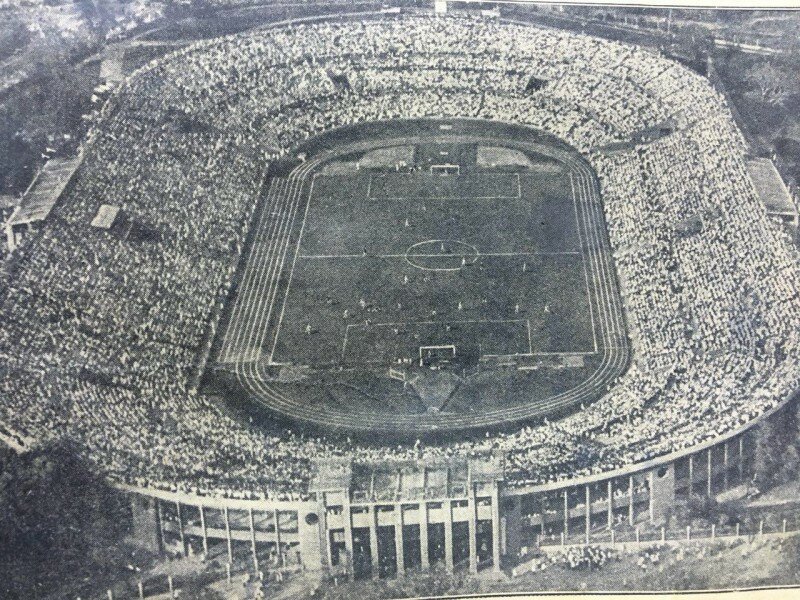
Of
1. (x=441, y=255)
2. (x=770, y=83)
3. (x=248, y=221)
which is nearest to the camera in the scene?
(x=441, y=255)

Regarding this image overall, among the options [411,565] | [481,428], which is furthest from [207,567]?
[481,428]

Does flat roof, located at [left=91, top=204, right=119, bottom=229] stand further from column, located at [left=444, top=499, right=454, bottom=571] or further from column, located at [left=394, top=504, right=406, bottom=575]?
column, located at [left=444, top=499, right=454, bottom=571]

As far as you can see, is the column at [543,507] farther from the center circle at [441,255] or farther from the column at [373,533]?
the center circle at [441,255]

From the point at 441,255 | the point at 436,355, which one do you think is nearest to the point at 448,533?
the point at 436,355

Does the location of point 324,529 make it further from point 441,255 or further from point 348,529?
point 441,255

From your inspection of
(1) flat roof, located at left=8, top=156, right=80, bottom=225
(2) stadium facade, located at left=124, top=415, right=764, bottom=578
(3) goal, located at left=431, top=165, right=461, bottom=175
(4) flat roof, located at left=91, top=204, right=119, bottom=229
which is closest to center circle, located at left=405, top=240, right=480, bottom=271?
(3) goal, located at left=431, top=165, right=461, bottom=175
